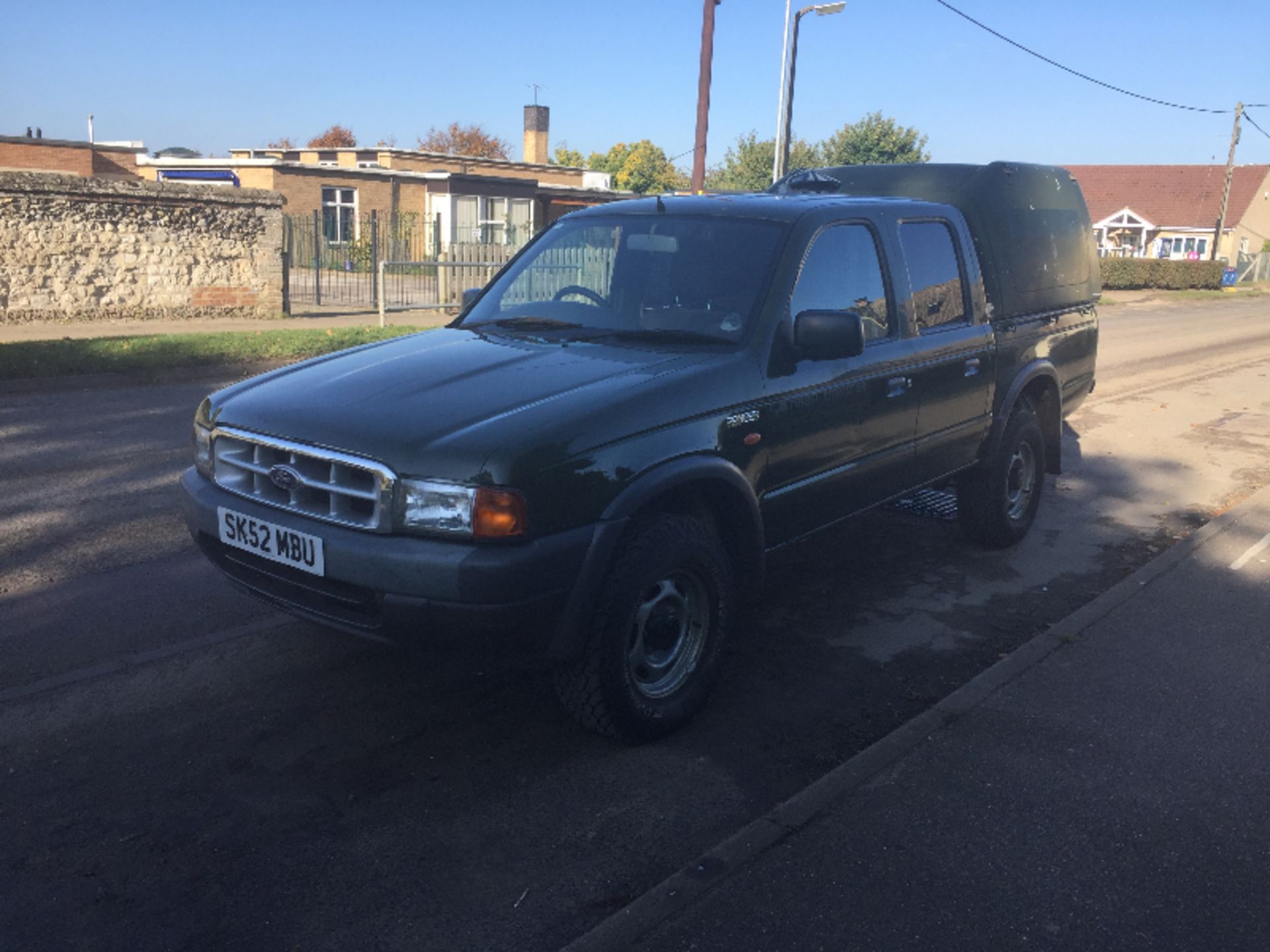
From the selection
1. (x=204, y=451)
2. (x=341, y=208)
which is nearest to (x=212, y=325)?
(x=204, y=451)

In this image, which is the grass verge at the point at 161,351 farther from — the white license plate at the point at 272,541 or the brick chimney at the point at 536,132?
the brick chimney at the point at 536,132

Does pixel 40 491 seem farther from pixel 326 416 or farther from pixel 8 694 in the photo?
pixel 326 416

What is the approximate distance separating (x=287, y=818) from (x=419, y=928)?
0.72 metres

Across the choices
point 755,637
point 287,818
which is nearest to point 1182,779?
point 755,637

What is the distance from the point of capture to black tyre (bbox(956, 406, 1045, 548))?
20.2 ft

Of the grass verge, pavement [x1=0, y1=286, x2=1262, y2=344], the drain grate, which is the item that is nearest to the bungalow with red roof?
pavement [x1=0, y1=286, x2=1262, y2=344]

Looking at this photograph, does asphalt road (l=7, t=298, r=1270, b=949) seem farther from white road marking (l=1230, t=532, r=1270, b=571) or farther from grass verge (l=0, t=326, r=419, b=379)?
grass verge (l=0, t=326, r=419, b=379)

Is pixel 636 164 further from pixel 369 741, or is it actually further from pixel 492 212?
pixel 369 741

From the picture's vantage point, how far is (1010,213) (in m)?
6.40

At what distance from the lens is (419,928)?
2.82 meters

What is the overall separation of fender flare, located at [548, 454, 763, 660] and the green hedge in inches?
1647

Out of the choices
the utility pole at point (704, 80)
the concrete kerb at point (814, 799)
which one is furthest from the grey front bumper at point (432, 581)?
the utility pole at point (704, 80)

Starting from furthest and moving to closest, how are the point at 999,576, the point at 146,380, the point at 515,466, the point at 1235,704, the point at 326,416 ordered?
the point at 146,380 < the point at 999,576 < the point at 1235,704 < the point at 326,416 < the point at 515,466

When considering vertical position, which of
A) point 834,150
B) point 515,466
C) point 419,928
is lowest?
point 419,928
